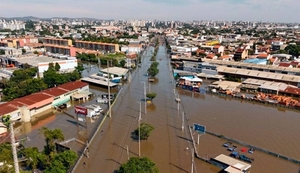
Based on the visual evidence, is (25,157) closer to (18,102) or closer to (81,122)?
(81,122)

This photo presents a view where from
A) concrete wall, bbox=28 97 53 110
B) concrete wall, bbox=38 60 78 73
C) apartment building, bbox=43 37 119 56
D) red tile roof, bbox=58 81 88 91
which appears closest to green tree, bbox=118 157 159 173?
concrete wall, bbox=28 97 53 110

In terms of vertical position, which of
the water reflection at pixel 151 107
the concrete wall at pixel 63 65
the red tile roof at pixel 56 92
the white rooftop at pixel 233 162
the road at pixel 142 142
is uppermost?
the concrete wall at pixel 63 65

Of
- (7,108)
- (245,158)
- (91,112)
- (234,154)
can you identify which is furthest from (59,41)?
(245,158)

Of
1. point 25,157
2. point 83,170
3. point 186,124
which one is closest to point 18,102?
point 25,157

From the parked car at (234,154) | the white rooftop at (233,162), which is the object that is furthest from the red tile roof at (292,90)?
the white rooftop at (233,162)

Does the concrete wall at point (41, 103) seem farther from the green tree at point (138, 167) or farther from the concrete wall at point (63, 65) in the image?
the concrete wall at point (63, 65)

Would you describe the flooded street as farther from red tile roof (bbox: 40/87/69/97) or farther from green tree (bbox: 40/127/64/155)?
red tile roof (bbox: 40/87/69/97)

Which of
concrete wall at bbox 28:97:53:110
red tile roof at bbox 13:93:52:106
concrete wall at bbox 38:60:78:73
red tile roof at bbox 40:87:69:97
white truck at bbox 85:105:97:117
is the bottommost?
white truck at bbox 85:105:97:117
